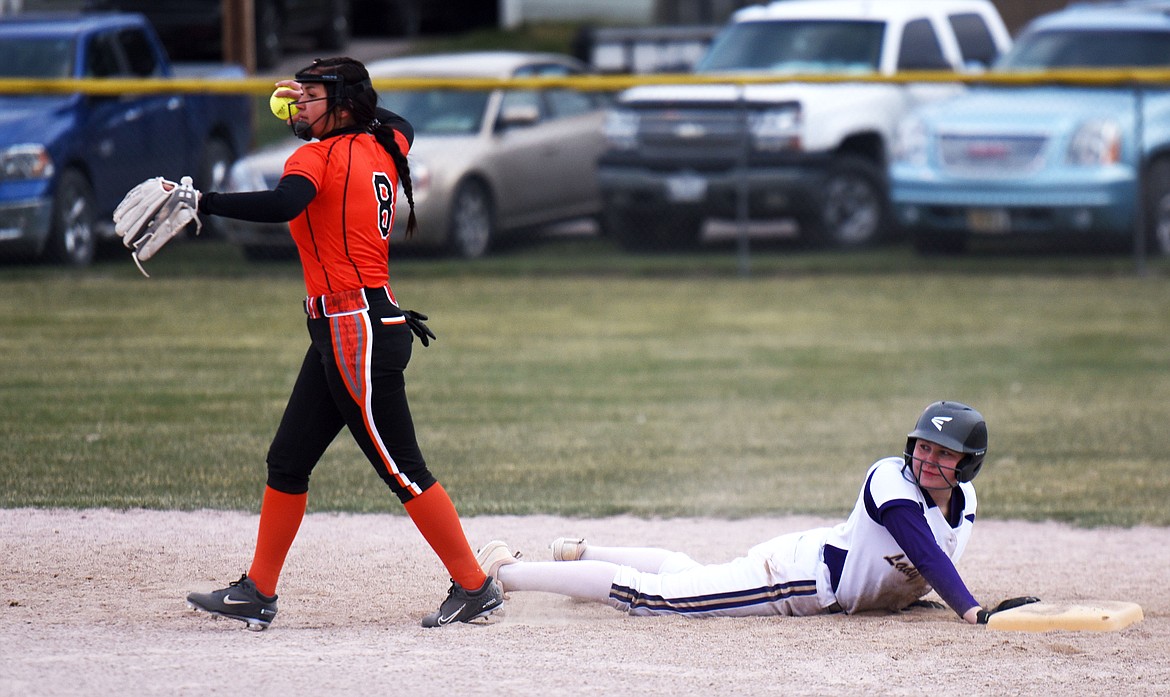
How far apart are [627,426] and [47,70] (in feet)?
22.9

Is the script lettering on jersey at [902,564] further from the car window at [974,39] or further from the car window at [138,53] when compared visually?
the car window at [974,39]

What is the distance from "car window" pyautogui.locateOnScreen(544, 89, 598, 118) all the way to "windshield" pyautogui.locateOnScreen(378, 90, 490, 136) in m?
0.80

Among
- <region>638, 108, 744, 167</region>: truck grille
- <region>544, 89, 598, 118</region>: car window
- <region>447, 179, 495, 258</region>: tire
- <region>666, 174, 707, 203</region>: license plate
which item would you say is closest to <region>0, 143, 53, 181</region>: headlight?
<region>447, 179, 495, 258</region>: tire

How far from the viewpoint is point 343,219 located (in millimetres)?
5039

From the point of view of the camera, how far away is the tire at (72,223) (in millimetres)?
12750

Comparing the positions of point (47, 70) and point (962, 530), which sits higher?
point (47, 70)

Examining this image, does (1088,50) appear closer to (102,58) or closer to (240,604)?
(102,58)

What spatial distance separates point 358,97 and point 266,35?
1839 centimetres

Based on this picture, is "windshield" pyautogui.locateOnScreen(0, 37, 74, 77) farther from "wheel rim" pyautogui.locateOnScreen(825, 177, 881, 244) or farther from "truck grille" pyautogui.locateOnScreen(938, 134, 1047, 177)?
"truck grille" pyautogui.locateOnScreen(938, 134, 1047, 177)

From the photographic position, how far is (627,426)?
950cm

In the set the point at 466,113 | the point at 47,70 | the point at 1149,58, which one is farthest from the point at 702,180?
the point at 47,70

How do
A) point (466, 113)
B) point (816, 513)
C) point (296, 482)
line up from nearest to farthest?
point (296, 482) < point (816, 513) < point (466, 113)

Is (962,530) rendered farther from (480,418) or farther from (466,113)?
(466,113)

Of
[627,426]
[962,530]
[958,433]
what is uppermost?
[958,433]
